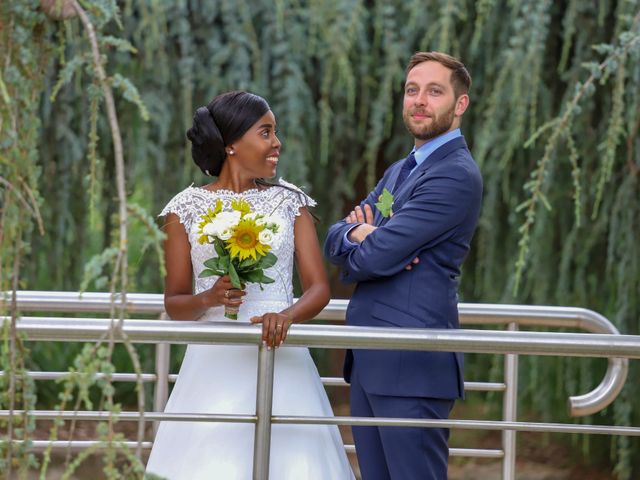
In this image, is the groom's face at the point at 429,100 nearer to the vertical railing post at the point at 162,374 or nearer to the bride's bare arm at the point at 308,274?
the bride's bare arm at the point at 308,274

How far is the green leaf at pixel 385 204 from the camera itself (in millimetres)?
2354

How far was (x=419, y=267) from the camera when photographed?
2.31 metres

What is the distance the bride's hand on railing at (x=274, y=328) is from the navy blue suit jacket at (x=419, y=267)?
239mm

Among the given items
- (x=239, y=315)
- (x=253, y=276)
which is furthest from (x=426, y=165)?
(x=239, y=315)

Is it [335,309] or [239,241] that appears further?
[335,309]

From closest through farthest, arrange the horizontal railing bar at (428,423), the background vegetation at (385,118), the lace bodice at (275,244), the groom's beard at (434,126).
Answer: the horizontal railing bar at (428,423) → the groom's beard at (434,126) → the lace bodice at (275,244) → the background vegetation at (385,118)

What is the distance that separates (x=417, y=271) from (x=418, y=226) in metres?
0.12

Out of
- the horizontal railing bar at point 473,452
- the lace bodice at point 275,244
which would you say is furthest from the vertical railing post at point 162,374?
the horizontal railing bar at point 473,452

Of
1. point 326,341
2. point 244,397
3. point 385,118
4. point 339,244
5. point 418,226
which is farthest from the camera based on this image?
point 385,118

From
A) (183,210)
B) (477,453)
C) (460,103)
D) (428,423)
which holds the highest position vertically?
(460,103)

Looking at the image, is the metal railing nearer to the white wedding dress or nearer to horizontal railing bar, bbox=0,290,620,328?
the white wedding dress

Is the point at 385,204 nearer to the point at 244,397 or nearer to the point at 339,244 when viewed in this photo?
the point at 339,244

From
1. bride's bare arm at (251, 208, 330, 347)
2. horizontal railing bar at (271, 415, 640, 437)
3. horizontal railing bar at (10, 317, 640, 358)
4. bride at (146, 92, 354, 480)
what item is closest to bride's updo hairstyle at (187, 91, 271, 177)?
bride at (146, 92, 354, 480)

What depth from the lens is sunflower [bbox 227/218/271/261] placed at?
223 centimetres
